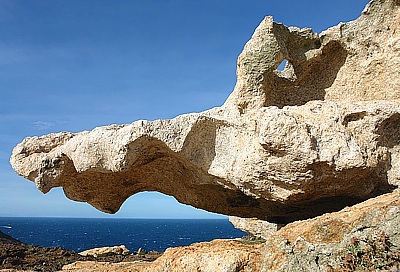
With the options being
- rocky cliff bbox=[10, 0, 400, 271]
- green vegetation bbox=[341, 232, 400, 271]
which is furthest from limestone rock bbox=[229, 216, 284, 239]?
green vegetation bbox=[341, 232, 400, 271]

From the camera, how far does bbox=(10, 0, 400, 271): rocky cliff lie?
7.15m

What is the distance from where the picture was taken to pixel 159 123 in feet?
26.3

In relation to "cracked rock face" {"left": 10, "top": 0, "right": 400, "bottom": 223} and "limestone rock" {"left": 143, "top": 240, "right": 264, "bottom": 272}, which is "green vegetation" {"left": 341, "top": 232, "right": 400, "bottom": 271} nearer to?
"limestone rock" {"left": 143, "top": 240, "right": 264, "bottom": 272}

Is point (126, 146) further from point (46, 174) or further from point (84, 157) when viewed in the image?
point (46, 174)

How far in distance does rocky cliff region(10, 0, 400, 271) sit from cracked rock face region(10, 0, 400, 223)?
23 millimetres

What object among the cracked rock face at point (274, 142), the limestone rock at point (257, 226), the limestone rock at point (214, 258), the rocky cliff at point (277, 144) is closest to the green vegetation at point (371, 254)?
the rocky cliff at point (277, 144)

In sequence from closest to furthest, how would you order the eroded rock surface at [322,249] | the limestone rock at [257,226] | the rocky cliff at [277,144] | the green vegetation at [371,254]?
1. the green vegetation at [371,254]
2. the eroded rock surface at [322,249]
3. the rocky cliff at [277,144]
4. the limestone rock at [257,226]

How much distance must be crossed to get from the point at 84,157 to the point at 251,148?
3.49m

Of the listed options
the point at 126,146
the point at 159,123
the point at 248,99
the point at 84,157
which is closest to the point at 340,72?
the point at 248,99

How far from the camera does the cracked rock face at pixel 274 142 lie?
7250 millimetres

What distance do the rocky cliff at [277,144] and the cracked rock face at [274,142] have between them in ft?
A: 0.08

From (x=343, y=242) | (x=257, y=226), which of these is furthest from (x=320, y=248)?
(x=257, y=226)

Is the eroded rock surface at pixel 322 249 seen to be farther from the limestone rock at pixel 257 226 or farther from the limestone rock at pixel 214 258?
the limestone rock at pixel 257 226

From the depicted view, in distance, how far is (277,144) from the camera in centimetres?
707
